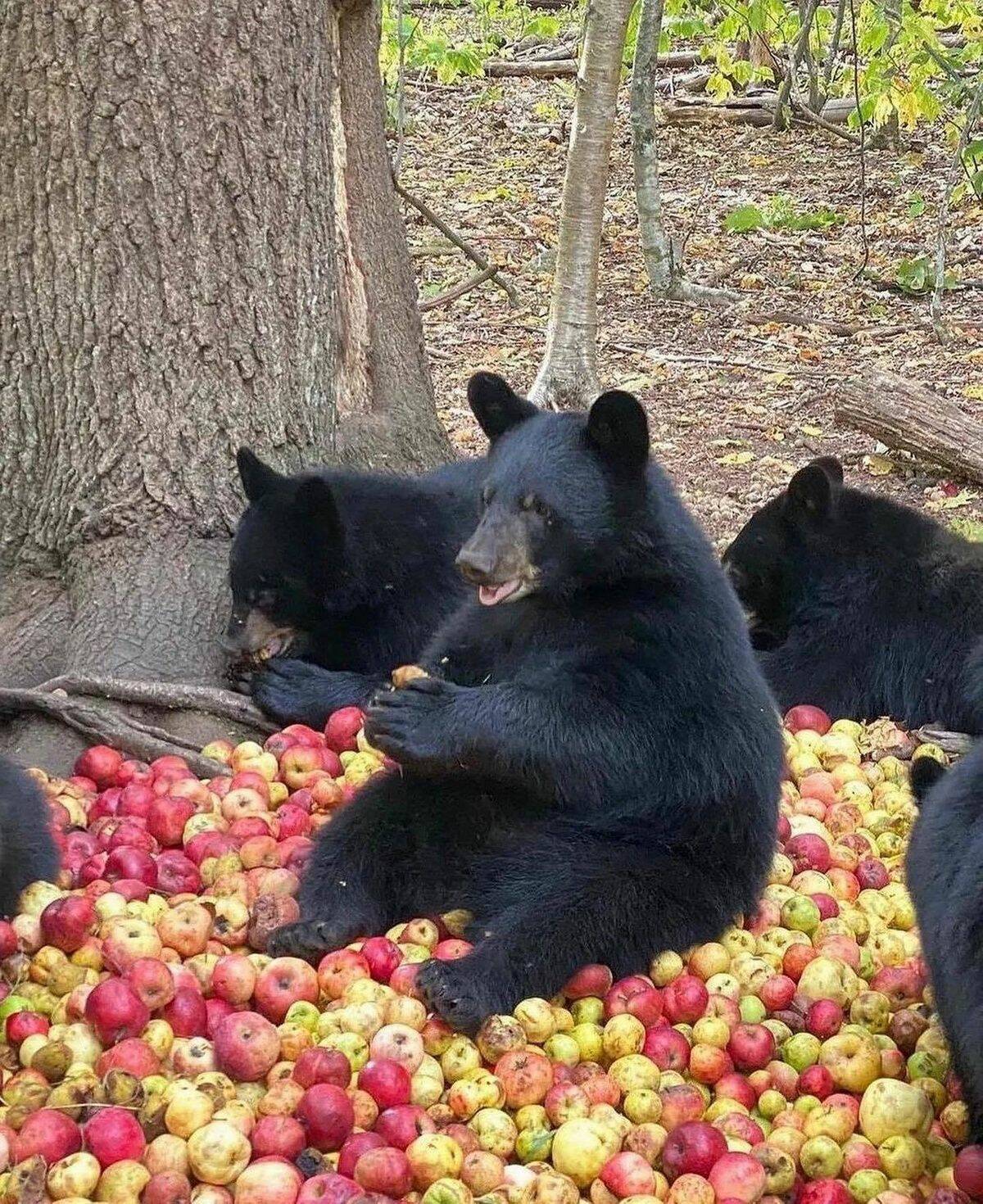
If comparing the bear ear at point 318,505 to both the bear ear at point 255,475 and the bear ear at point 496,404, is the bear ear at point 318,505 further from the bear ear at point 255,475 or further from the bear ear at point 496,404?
the bear ear at point 496,404

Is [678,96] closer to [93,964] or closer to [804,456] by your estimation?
[804,456]

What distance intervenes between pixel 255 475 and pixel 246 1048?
2.53 m

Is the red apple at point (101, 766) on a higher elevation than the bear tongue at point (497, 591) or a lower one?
lower

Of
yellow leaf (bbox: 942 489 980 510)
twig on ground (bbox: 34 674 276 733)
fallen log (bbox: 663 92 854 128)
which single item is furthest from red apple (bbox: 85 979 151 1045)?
fallen log (bbox: 663 92 854 128)

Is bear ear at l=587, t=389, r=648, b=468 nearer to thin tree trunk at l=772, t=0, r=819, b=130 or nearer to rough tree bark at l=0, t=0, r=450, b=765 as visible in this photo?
rough tree bark at l=0, t=0, r=450, b=765

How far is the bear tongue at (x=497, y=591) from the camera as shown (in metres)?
4.07

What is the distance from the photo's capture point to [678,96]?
2027cm

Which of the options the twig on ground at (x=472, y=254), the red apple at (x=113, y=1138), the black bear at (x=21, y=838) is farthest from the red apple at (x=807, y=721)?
the twig on ground at (x=472, y=254)

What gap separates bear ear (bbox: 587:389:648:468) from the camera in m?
4.02

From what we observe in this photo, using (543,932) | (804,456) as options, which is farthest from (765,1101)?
(804,456)

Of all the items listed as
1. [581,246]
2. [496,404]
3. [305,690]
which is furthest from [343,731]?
[581,246]

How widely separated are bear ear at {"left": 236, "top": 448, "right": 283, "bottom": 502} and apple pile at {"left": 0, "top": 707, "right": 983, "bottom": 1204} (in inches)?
54.2

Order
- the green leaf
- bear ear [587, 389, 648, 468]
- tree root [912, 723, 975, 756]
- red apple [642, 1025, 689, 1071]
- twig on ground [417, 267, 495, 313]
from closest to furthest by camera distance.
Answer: red apple [642, 1025, 689, 1071] → bear ear [587, 389, 648, 468] → tree root [912, 723, 975, 756] → twig on ground [417, 267, 495, 313] → the green leaf

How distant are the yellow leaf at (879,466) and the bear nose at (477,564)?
5.26m
